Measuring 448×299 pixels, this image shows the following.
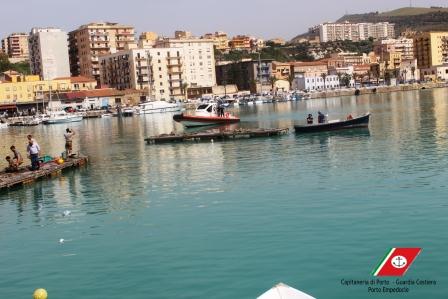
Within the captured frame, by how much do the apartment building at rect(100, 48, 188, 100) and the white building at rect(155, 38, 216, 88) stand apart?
599 cm

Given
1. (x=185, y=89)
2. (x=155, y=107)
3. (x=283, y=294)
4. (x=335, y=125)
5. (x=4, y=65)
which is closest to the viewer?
(x=283, y=294)

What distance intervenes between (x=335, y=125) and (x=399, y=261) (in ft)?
115

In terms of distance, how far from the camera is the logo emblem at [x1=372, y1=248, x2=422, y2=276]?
13336 millimetres

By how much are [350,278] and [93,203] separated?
13.1 metres

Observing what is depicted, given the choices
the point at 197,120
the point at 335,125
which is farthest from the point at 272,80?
the point at 335,125

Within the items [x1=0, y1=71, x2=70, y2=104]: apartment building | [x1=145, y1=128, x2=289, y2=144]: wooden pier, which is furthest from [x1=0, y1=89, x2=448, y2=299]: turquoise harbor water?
[x1=0, y1=71, x2=70, y2=104]: apartment building

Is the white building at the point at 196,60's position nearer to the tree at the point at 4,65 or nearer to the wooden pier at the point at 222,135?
the tree at the point at 4,65

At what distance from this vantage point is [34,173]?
3075 centimetres

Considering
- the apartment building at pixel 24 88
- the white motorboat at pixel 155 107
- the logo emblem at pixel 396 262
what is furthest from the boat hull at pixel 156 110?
the logo emblem at pixel 396 262

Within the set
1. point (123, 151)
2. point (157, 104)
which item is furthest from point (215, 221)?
point (157, 104)

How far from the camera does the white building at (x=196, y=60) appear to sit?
16400cm

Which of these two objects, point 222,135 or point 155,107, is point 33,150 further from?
point 155,107

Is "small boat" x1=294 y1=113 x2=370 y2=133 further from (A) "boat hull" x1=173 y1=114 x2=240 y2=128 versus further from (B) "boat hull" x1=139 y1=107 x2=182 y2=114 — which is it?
(B) "boat hull" x1=139 y1=107 x2=182 y2=114

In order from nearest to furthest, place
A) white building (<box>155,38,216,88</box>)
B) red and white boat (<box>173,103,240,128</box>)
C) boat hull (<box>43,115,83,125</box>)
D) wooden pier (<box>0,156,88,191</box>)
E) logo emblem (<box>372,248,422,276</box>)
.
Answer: logo emblem (<box>372,248,422,276</box>) < wooden pier (<box>0,156,88,191</box>) < red and white boat (<box>173,103,240,128</box>) < boat hull (<box>43,115,83,125</box>) < white building (<box>155,38,216,88</box>)
